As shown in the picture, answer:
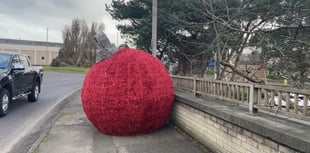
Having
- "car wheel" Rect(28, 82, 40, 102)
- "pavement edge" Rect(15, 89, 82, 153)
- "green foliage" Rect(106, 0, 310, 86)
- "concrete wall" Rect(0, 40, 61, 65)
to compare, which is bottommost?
"pavement edge" Rect(15, 89, 82, 153)

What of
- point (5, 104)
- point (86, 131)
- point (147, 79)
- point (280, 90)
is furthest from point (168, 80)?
point (5, 104)

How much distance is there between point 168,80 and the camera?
22.0ft

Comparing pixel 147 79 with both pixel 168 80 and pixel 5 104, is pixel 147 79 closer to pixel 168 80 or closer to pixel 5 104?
pixel 168 80

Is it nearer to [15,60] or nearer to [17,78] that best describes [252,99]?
[17,78]

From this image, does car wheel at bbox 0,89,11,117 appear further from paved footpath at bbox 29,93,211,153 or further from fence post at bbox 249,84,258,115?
fence post at bbox 249,84,258,115

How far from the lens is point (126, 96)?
5.90 metres

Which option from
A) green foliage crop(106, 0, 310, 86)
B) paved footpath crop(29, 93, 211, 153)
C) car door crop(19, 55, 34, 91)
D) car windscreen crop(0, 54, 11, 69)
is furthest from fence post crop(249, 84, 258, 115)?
car door crop(19, 55, 34, 91)

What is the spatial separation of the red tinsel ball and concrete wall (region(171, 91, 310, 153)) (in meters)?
0.64

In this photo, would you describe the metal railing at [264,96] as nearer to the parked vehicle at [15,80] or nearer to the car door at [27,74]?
the parked vehicle at [15,80]

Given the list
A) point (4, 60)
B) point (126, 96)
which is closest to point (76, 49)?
point (4, 60)

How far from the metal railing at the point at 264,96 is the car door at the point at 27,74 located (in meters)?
6.98

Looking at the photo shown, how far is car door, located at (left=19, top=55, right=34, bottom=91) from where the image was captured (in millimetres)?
10439

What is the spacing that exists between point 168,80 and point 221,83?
5.25 ft

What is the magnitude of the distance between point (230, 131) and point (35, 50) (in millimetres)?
76587
